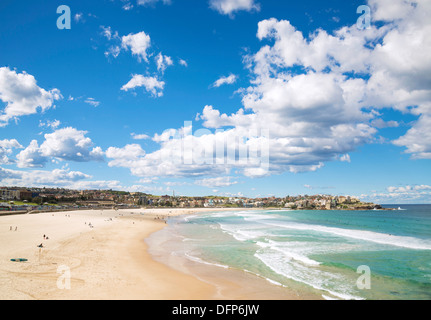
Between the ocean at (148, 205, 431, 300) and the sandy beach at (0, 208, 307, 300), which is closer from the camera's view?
the sandy beach at (0, 208, 307, 300)

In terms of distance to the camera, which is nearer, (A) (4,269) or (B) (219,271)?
(A) (4,269)

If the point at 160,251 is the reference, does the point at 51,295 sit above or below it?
above

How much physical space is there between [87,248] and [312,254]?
20.7m

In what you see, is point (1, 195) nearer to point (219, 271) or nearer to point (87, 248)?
point (87, 248)

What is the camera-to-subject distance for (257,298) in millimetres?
12805

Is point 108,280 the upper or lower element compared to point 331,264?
upper

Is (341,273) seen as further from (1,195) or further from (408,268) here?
(1,195)

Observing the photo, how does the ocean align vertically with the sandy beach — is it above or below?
below

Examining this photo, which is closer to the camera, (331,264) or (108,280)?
(108,280)

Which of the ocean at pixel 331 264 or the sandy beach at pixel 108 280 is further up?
the sandy beach at pixel 108 280

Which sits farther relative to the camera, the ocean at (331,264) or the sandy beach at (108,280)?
the ocean at (331,264)
